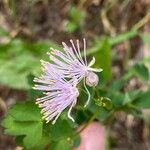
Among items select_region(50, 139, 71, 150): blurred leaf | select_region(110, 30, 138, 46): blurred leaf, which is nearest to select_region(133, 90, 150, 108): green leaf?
select_region(50, 139, 71, 150): blurred leaf

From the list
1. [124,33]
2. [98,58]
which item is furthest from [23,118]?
[124,33]

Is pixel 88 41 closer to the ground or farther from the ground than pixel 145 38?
farther from the ground

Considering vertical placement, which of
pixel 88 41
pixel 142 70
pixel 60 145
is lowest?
pixel 60 145

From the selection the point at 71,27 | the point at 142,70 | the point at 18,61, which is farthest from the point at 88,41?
the point at 142,70

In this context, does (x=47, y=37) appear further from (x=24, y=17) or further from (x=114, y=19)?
(x=114, y=19)

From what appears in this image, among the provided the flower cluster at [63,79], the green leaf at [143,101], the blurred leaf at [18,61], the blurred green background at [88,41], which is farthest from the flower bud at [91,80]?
the blurred leaf at [18,61]

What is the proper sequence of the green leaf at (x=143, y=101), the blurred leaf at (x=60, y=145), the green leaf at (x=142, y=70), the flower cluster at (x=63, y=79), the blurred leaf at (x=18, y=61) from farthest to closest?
the blurred leaf at (x=18, y=61), the green leaf at (x=142, y=70), the green leaf at (x=143, y=101), the blurred leaf at (x=60, y=145), the flower cluster at (x=63, y=79)

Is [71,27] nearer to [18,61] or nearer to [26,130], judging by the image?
[18,61]

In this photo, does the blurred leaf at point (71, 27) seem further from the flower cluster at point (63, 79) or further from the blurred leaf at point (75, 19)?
the flower cluster at point (63, 79)
